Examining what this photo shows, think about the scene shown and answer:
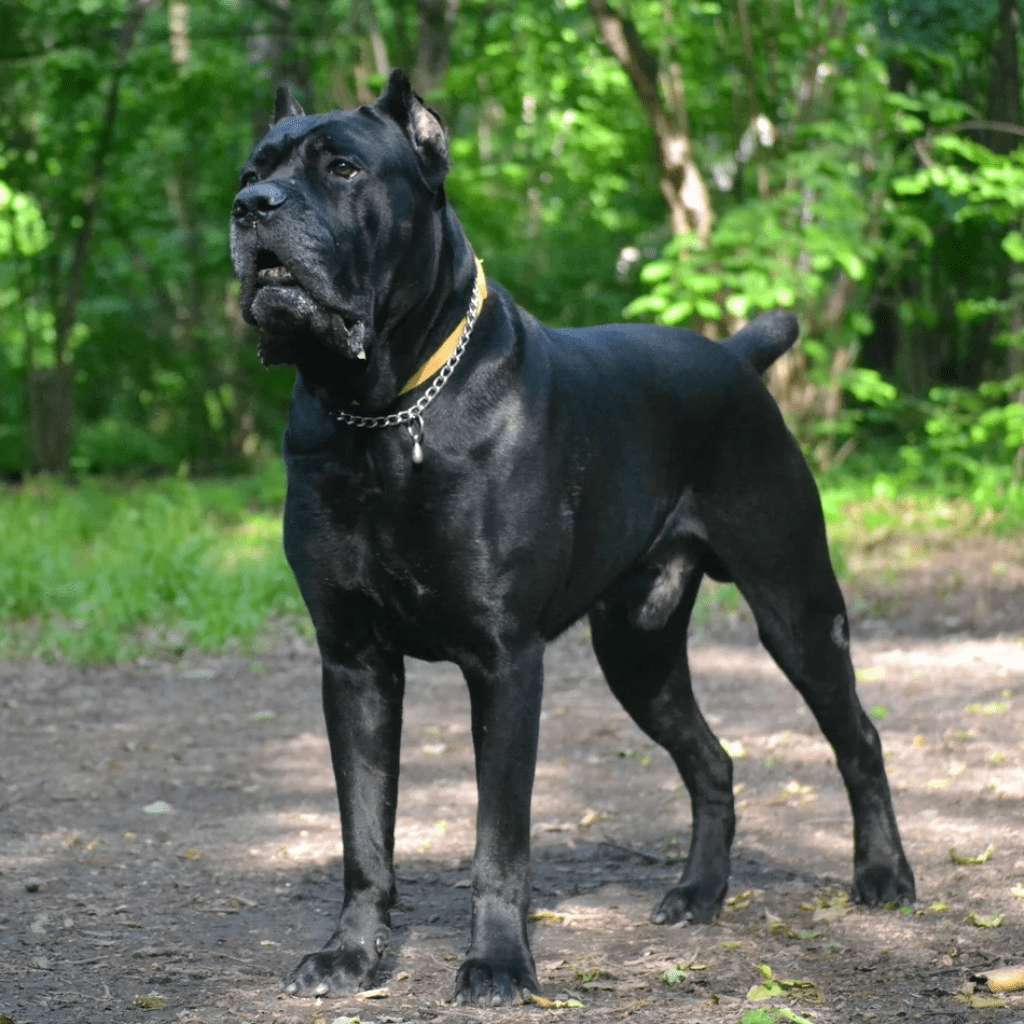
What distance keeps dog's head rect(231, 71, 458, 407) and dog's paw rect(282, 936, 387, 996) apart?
125 centimetres

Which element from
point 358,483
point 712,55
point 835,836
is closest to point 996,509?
point 712,55

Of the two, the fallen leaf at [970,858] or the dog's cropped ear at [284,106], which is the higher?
the dog's cropped ear at [284,106]

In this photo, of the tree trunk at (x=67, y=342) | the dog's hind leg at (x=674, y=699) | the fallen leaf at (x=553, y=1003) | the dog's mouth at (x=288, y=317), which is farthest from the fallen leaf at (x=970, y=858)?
the tree trunk at (x=67, y=342)

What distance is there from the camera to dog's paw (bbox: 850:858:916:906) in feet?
12.9

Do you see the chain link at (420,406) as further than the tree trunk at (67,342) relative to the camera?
No

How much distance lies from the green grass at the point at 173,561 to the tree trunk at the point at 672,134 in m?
2.18

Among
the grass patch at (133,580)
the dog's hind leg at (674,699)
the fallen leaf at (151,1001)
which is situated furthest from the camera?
the grass patch at (133,580)

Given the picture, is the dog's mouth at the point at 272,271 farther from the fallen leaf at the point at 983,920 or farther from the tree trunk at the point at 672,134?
the tree trunk at the point at 672,134

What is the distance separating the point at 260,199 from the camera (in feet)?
9.47

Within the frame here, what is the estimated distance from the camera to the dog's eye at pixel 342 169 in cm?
304

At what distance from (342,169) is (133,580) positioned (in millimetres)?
5989

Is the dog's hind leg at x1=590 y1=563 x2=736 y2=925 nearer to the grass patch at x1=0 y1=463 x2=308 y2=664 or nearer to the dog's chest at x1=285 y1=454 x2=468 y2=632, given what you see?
the dog's chest at x1=285 y1=454 x2=468 y2=632

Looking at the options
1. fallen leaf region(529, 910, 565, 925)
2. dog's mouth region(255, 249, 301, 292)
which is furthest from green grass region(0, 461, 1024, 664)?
dog's mouth region(255, 249, 301, 292)

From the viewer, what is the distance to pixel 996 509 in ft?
33.4
